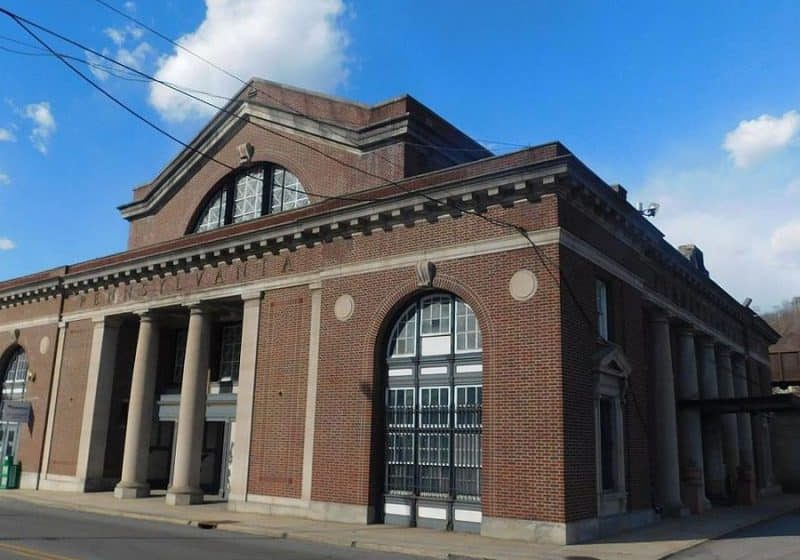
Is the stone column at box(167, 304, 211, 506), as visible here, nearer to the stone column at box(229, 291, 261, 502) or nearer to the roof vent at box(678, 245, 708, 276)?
the stone column at box(229, 291, 261, 502)

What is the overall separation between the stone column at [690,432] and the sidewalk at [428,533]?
0.73 meters

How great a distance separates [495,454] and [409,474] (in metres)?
2.81

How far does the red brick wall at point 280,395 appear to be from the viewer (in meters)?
19.2

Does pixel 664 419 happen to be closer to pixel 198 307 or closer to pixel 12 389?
pixel 198 307

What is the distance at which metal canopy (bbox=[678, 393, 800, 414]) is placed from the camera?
66.5ft

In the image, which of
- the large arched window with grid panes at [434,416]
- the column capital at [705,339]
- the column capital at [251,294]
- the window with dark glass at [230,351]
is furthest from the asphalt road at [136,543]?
the column capital at [705,339]

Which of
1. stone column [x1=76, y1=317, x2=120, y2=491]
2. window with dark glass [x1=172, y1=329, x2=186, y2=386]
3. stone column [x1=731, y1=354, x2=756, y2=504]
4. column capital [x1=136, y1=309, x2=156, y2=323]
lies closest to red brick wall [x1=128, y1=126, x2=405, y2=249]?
window with dark glass [x1=172, y1=329, x2=186, y2=386]

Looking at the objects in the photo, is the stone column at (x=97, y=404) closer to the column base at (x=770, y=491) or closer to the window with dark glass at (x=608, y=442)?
the window with dark glass at (x=608, y=442)

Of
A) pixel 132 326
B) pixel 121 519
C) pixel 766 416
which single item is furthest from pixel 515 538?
pixel 766 416

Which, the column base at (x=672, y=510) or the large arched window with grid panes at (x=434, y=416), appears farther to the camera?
the column base at (x=672, y=510)

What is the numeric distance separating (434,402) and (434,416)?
1.11ft

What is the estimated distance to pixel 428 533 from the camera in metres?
15.5

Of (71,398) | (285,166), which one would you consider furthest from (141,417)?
(285,166)

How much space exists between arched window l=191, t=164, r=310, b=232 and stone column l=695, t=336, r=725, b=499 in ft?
52.3
